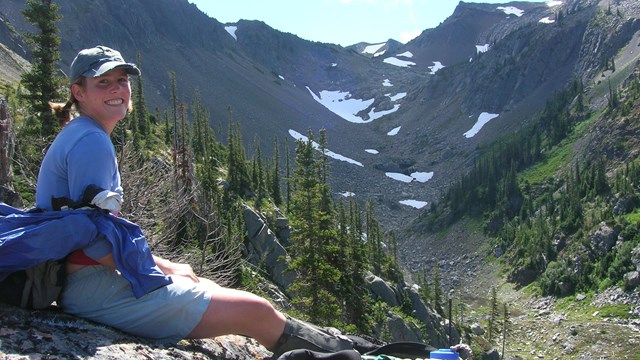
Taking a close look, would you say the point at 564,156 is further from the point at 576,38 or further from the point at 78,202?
the point at 78,202

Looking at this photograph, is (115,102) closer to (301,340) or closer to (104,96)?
(104,96)

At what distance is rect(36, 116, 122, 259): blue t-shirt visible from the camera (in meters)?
3.78

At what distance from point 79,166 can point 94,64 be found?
0.86 meters

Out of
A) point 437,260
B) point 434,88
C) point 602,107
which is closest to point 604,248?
point 437,260

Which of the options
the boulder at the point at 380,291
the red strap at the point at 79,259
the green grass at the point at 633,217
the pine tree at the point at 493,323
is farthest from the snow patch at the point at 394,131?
the red strap at the point at 79,259

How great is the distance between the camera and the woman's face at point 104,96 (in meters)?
4.18

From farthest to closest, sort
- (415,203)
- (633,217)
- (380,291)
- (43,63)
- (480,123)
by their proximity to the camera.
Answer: (480,123) < (415,203) < (633,217) < (380,291) < (43,63)

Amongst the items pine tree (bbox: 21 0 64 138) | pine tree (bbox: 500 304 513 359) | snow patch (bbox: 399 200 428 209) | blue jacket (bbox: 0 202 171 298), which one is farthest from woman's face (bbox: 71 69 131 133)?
snow patch (bbox: 399 200 428 209)

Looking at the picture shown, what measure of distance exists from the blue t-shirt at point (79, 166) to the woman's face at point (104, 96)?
137mm

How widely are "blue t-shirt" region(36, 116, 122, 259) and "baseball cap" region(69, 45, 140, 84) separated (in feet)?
1.19

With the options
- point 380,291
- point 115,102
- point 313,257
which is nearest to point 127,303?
point 115,102

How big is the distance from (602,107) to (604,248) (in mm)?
53910

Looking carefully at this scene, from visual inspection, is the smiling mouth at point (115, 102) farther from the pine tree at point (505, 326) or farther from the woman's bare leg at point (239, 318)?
the pine tree at point (505, 326)

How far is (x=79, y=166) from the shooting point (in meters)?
3.77
